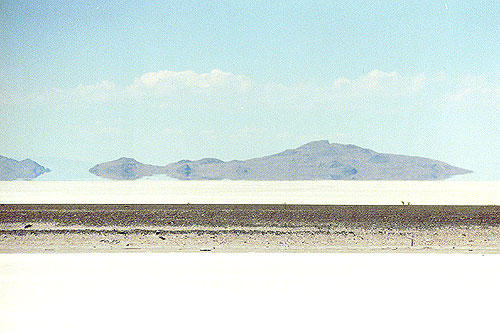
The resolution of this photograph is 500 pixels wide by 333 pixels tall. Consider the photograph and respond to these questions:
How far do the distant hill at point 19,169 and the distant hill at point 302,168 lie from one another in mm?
16454

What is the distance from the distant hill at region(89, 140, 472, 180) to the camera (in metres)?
105

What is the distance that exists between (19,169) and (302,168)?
4474 centimetres

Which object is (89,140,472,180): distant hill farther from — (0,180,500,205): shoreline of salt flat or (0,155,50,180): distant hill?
(0,180,500,205): shoreline of salt flat

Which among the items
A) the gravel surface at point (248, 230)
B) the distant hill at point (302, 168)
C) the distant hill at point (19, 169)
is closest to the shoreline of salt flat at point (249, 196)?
the gravel surface at point (248, 230)

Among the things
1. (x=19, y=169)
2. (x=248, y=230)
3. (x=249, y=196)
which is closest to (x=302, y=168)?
(x=19, y=169)

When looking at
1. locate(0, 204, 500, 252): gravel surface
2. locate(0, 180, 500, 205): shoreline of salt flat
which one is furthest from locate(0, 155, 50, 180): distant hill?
locate(0, 204, 500, 252): gravel surface

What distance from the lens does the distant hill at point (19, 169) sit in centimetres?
7719

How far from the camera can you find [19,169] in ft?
287

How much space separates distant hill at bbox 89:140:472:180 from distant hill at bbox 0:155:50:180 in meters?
16.5
